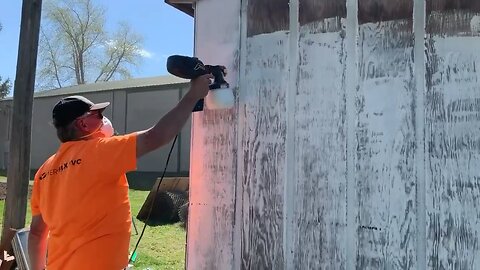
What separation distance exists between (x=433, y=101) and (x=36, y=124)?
2522cm

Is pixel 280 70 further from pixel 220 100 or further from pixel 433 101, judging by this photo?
pixel 433 101

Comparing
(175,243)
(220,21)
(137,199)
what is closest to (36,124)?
(137,199)

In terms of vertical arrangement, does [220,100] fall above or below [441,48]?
below

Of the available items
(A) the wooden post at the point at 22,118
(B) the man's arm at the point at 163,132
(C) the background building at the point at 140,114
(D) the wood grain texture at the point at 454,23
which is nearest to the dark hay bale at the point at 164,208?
(A) the wooden post at the point at 22,118

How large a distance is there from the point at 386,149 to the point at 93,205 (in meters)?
1.29

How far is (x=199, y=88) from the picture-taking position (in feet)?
7.67

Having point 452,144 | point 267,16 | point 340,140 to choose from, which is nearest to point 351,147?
point 340,140

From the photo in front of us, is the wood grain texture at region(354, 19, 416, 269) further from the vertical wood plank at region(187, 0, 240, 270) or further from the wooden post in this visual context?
the wooden post

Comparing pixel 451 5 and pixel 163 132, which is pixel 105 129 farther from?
pixel 451 5

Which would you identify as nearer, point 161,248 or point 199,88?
point 199,88

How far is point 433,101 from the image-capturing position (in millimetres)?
2158

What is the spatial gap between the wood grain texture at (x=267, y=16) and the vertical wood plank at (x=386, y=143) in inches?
16.6

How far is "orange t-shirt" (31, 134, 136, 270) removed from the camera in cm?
217

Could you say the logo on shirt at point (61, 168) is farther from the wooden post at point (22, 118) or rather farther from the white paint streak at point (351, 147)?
the wooden post at point (22, 118)
